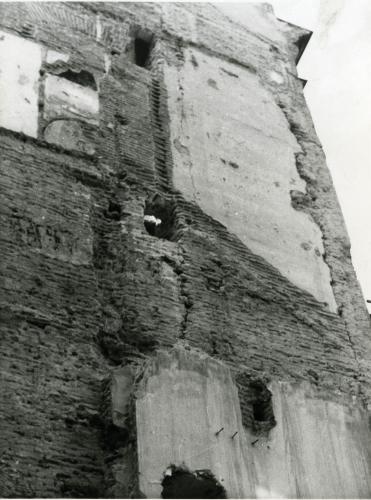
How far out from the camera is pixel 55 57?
17.9ft

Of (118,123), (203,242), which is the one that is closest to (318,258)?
(203,242)

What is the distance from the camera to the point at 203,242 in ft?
16.0

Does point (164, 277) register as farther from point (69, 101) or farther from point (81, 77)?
point (81, 77)

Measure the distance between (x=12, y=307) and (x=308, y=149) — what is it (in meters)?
2.87

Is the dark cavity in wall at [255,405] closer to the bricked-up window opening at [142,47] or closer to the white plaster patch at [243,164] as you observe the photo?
the white plaster patch at [243,164]

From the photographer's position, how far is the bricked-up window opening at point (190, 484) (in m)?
3.66

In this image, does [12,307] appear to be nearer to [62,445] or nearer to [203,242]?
[62,445]

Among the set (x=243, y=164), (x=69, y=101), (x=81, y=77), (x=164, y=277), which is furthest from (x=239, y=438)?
(x=81, y=77)

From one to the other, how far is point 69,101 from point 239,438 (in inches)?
90.4

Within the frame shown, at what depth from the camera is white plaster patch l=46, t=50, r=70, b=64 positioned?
213 inches

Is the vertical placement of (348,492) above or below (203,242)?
below

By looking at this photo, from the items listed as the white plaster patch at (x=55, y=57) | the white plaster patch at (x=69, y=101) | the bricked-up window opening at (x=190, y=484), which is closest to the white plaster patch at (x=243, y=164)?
the white plaster patch at (x=69, y=101)

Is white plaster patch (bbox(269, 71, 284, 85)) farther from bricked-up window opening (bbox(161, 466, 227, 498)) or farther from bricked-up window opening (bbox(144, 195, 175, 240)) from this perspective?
bricked-up window opening (bbox(161, 466, 227, 498))

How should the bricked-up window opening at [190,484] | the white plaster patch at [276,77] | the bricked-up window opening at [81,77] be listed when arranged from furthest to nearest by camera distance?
1. the white plaster patch at [276,77]
2. the bricked-up window opening at [81,77]
3. the bricked-up window opening at [190,484]
